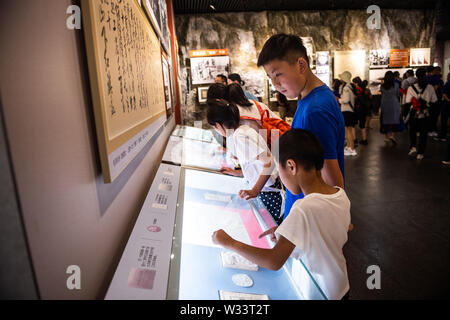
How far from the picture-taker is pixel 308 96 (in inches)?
50.7

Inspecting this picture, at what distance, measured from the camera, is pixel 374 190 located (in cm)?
411

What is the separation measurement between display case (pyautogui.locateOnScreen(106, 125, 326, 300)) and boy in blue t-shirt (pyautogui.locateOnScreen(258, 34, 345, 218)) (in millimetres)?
394

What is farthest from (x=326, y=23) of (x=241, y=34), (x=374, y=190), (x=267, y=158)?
(x=267, y=158)

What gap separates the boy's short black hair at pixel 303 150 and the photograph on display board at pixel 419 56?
462 inches

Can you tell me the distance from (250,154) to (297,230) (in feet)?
3.03

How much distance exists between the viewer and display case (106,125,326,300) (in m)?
0.68

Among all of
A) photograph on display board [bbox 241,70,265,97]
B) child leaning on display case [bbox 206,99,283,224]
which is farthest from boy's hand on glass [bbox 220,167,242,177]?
photograph on display board [bbox 241,70,265,97]

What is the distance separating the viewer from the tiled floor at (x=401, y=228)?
2121 millimetres

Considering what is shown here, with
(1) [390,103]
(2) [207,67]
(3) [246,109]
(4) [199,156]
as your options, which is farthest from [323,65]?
(3) [246,109]

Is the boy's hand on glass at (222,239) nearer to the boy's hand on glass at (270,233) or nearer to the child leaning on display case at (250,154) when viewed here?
the boy's hand on glass at (270,233)

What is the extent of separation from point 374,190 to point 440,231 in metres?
1.31

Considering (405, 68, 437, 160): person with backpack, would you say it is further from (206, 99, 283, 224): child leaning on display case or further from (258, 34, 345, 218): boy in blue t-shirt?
(258, 34, 345, 218): boy in blue t-shirt

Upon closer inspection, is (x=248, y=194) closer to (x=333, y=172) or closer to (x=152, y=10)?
(x=333, y=172)
